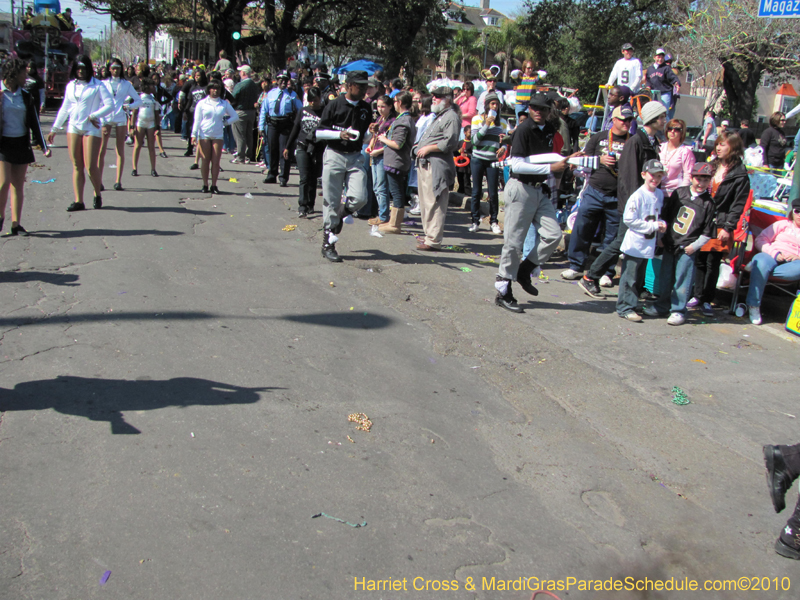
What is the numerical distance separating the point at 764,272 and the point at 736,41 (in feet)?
49.1

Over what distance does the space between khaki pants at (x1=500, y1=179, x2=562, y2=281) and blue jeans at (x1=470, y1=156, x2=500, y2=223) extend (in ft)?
9.98

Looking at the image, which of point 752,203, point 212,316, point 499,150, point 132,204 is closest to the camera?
point 212,316

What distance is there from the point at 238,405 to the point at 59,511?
1304 millimetres

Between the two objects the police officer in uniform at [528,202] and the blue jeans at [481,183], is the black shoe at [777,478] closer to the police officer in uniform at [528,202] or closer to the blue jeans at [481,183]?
the police officer in uniform at [528,202]

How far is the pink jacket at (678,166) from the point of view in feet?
23.5

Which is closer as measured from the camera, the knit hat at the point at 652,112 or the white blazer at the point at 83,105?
the knit hat at the point at 652,112

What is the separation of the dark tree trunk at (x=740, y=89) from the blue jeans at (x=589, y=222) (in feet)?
64.3

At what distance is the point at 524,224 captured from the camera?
6410 mm

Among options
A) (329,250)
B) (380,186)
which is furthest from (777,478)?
(380,186)

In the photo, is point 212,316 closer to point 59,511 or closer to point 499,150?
point 59,511

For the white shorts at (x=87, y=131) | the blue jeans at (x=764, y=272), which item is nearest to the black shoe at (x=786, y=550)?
the blue jeans at (x=764, y=272)

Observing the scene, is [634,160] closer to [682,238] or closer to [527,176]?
[682,238]

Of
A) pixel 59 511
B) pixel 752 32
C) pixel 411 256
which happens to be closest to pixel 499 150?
pixel 411 256

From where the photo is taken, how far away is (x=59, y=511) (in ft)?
10.0
